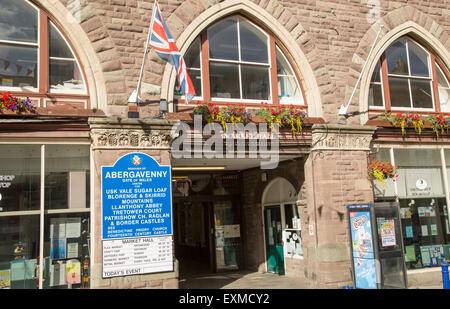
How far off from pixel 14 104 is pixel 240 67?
547 centimetres

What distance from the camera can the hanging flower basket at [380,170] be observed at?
1112 cm

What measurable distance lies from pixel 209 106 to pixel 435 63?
7.74m

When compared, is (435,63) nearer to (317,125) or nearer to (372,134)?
(372,134)

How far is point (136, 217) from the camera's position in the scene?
8844 millimetres

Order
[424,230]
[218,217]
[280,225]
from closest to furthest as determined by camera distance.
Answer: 1. [424,230]
2. [280,225]
3. [218,217]

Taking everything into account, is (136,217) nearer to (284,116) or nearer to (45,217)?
(45,217)

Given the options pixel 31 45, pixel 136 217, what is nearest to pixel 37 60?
pixel 31 45

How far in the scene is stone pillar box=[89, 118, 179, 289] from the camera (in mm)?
8555

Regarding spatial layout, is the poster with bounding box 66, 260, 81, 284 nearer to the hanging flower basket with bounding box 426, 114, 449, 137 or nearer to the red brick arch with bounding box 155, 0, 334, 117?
the red brick arch with bounding box 155, 0, 334, 117

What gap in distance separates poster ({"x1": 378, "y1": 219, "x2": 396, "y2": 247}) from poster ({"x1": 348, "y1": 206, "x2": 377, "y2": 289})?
0.87 ft

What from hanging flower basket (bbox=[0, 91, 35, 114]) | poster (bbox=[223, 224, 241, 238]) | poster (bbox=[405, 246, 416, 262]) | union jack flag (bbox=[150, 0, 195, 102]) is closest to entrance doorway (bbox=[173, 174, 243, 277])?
poster (bbox=[223, 224, 241, 238])

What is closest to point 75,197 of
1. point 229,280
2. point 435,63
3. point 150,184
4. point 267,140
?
point 150,184

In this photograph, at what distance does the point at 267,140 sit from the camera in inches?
413
